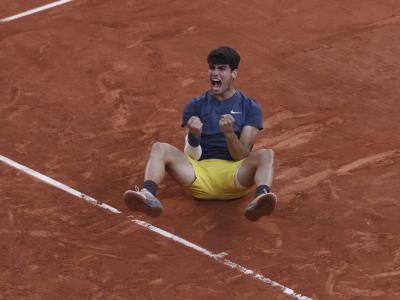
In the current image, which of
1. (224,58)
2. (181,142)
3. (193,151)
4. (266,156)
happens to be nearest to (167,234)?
(193,151)

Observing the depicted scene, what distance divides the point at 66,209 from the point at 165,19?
5023 millimetres

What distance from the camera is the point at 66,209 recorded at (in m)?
11.2

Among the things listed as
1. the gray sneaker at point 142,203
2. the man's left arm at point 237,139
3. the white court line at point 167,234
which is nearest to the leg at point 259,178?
the man's left arm at point 237,139

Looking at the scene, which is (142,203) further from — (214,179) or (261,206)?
(214,179)

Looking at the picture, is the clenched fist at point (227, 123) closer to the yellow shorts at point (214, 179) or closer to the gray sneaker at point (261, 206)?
the yellow shorts at point (214, 179)

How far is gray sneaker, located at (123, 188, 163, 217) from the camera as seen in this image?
10.2m

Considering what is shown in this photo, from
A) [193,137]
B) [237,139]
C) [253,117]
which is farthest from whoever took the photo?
[253,117]

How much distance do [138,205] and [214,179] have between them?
1.15 meters

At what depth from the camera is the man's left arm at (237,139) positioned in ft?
34.8

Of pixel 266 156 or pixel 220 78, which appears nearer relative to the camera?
pixel 266 156

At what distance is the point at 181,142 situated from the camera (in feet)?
41.1

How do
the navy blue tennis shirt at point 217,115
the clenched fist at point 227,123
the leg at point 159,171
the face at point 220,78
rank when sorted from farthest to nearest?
the navy blue tennis shirt at point 217,115 → the face at point 220,78 → the clenched fist at point 227,123 → the leg at point 159,171

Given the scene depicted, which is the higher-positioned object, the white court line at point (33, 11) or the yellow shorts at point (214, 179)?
the white court line at point (33, 11)

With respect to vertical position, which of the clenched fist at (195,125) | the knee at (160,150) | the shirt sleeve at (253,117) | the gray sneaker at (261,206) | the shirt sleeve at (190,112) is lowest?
the gray sneaker at (261,206)
